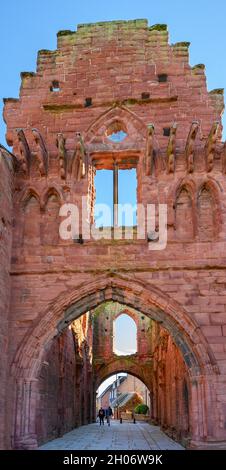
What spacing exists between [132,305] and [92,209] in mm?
2183

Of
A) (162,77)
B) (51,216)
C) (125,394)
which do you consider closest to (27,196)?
(51,216)

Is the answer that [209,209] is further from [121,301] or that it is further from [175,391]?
[175,391]

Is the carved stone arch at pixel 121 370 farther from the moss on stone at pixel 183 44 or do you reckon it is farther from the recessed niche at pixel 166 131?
the moss on stone at pixel 183 44

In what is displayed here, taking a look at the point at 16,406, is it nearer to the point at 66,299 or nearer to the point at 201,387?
the point at 66,299

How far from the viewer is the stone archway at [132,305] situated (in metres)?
8.83

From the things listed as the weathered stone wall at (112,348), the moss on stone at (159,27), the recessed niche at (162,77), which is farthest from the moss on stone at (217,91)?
the weathered stone wall at (112,348)

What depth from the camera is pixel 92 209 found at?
418 inches

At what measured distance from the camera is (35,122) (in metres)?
11.1

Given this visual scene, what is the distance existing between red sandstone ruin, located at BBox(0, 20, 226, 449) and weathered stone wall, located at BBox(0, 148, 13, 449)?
33 millimetres

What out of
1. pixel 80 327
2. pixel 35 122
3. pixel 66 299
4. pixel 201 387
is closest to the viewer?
pixel 201 387

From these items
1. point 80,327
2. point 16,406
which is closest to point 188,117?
point 16,406

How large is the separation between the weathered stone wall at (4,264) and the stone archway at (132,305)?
238 mm

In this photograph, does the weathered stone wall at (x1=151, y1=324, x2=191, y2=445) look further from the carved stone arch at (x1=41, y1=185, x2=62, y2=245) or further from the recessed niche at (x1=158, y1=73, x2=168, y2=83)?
the recessed niche at (x1=158, y1=73, x2=168, y2=83)

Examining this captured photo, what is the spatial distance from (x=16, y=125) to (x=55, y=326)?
14.5 ft
